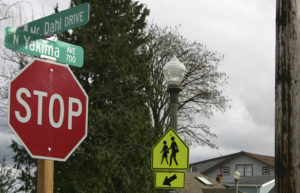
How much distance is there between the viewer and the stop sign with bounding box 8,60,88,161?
174 inches

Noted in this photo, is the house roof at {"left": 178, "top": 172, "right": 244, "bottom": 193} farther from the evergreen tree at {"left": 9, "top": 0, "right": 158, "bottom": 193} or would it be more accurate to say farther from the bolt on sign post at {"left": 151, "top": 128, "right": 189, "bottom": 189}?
the bolt on sign post at {"left": 151, "top": 128, "right": 189, "bottom": 189}

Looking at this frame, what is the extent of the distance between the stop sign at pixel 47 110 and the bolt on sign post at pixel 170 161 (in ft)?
13.9

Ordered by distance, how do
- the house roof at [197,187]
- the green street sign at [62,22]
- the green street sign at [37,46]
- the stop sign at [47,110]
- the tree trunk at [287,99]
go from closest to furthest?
1. the stop sign at [47,110]
2. the green street sign at [37,46]
3. the green street sign at [62,22]
4. the tree trunk at [287,99]
5. the house roof at [197,187]

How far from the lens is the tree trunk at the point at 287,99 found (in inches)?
209

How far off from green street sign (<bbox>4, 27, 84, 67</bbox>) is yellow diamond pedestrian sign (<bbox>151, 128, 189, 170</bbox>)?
4.08 metres

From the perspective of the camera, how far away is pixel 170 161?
9.00 metres

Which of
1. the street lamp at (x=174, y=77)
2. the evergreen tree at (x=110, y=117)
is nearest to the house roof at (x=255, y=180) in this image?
the evergreen tree at (x=110, y=117)

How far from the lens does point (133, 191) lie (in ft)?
65.2

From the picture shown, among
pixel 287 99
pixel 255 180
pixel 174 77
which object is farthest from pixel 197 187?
pixel 287 99

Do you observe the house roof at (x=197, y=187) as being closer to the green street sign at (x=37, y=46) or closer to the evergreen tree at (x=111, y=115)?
the evergreen tree at (x=111, y=115)

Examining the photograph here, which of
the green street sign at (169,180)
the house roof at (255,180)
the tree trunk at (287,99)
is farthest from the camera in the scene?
the house roof at (255,180)

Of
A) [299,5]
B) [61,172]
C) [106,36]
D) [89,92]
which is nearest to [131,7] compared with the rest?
[106,36]

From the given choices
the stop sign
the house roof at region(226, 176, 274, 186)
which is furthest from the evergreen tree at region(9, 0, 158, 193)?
the house roof at region(226, 176, 274, 186)

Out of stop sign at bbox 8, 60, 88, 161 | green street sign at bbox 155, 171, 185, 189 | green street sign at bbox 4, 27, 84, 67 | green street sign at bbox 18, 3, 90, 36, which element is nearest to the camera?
stop sign at bbox 8, 60, 88, 161
